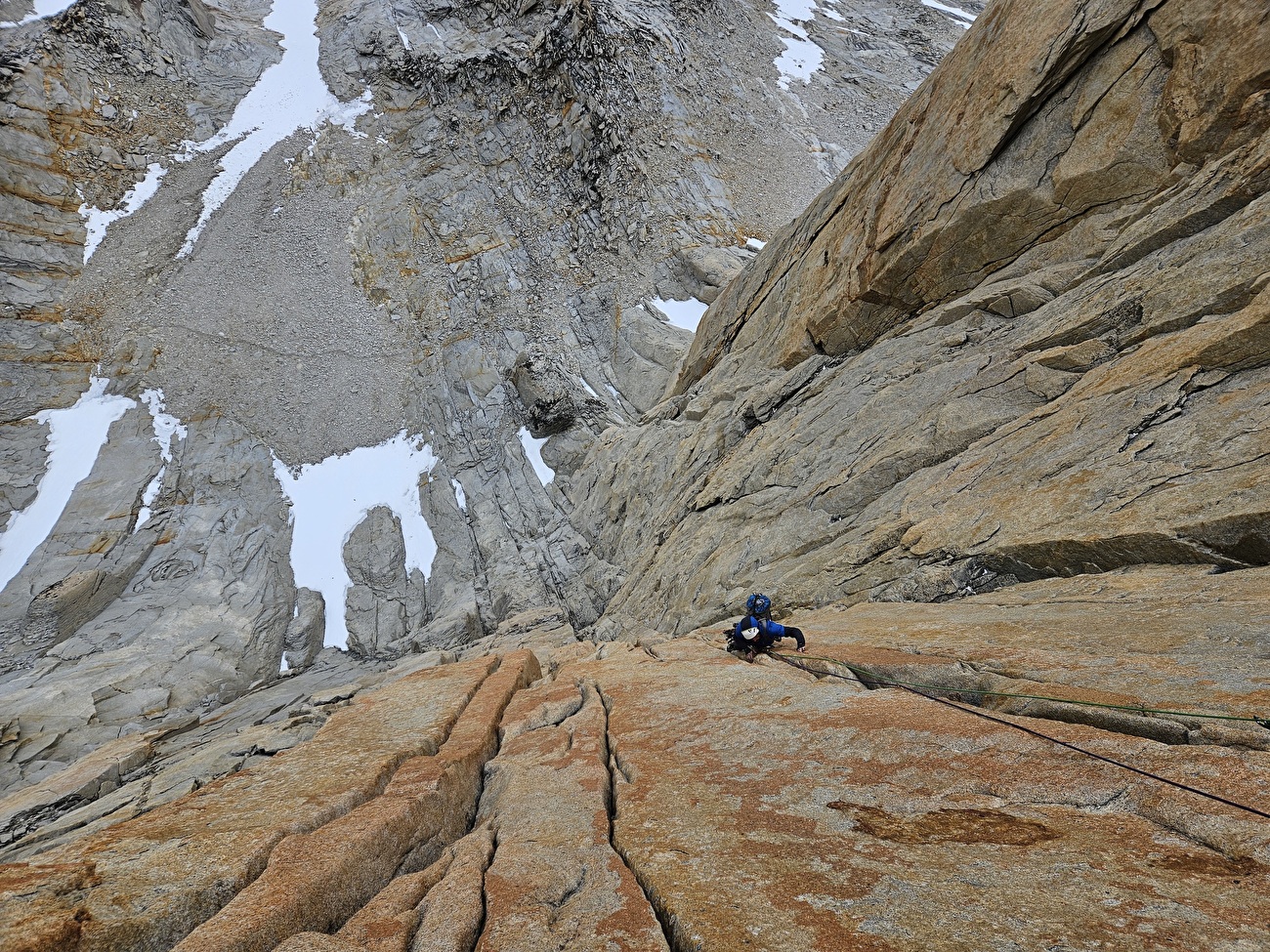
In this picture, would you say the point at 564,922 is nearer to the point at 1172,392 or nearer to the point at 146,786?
the point at 146,786

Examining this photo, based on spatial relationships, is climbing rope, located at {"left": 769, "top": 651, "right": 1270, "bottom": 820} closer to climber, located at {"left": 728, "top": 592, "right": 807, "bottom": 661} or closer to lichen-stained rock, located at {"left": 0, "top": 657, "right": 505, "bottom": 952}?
climber, located at {"left": 728, "top": 592, "right": 807, "bottom": 661}

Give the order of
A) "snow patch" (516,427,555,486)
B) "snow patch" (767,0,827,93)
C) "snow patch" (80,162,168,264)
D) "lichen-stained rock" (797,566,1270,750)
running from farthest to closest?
"snow patch" (767,0,827,93)
"snow patch" (80,162,168,264)
"snow patch" (516,427,555,486)
"lichen-stained rock" (797,566,1270,750)

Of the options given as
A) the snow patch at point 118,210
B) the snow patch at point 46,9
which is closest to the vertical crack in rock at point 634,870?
the snow patch at point 118,210

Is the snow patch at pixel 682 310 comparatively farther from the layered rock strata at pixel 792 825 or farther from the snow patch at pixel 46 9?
the snow patch at pixel 46 9

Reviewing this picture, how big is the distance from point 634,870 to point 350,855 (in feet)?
9.54

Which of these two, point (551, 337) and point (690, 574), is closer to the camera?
point (690, 574)

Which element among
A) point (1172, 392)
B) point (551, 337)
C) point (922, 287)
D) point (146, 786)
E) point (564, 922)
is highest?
point (551, 337)

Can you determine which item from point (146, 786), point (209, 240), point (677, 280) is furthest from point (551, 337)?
point (146, 786)

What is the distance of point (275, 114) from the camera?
1889 inches

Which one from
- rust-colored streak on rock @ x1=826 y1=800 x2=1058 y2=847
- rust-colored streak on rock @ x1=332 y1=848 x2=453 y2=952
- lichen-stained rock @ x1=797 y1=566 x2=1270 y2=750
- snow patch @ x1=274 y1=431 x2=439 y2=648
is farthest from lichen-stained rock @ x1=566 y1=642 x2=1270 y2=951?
snow patch @ x1=274 y1=431 x2=439 y2=648

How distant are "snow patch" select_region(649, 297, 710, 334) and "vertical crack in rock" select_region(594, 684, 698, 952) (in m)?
32.3

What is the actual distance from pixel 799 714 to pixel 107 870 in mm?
7077

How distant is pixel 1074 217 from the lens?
1250 cm

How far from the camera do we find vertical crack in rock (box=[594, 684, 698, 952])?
12.5 feet
